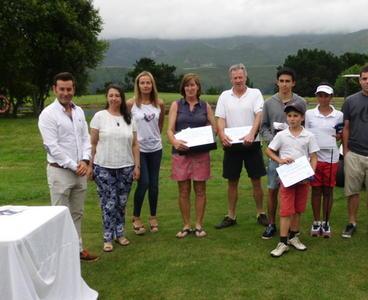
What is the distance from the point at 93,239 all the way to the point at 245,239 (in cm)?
209

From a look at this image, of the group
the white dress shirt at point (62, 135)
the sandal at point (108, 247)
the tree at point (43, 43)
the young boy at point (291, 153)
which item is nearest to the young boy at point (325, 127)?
the young boy at point (291, 153)

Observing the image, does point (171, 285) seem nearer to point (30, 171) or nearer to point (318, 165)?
point (318, 165)

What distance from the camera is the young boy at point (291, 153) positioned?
632 cm

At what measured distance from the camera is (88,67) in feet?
Result: 130

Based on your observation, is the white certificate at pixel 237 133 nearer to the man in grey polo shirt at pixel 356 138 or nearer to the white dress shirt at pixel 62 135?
the man in grey polo shirt at pixel 356 138

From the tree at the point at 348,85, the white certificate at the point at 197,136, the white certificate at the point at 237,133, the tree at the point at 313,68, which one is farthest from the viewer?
the tree at the point at 313,68

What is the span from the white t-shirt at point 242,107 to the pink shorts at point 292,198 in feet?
3.85

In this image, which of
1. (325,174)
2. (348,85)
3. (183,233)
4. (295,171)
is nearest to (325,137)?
(325,174)

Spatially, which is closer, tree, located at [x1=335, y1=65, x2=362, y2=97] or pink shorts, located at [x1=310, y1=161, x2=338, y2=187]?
pink shorts, located at [x1=310, y1=161, x2=338, y2=187]

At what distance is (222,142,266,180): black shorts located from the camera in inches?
293

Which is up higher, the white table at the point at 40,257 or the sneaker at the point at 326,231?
the white table at the point at 40,257

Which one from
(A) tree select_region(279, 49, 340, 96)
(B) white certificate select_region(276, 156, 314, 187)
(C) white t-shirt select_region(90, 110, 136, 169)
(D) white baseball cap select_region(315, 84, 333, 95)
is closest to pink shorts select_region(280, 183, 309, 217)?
(B) white certificate select_region(276, 156, 314, 187)

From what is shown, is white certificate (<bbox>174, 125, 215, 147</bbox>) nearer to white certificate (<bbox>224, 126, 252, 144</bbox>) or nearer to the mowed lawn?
white certificate (<bbox>224, 126, 252, 144</bbox>)

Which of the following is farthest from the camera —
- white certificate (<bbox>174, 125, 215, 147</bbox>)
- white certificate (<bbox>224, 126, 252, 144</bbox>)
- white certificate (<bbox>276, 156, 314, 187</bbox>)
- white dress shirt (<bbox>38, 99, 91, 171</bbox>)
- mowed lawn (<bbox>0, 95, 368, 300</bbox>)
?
white certificate (<bbox>224, 126, 252, 144</bbox>)
